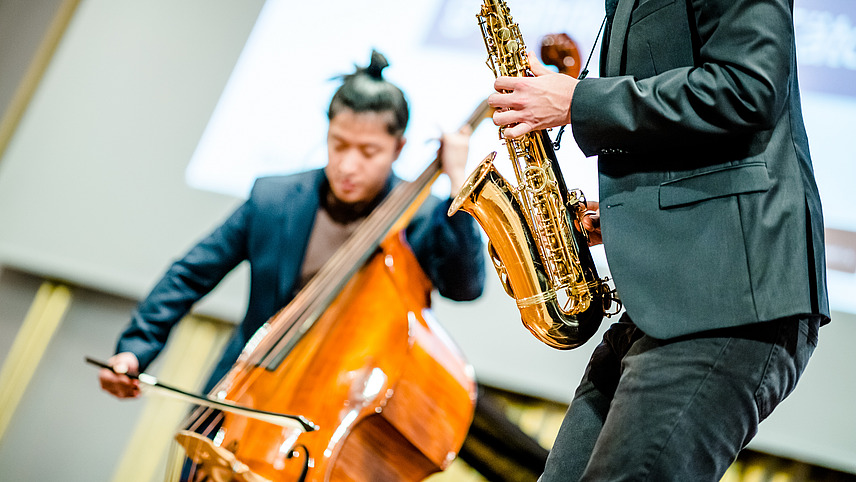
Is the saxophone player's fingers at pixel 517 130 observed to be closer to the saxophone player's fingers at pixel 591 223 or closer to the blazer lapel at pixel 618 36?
the blazer lapel at pixel 618 36

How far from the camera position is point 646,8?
1041mm

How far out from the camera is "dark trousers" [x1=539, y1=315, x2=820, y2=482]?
33.7 inches

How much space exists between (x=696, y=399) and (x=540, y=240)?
0.46 m

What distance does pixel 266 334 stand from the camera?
1846 millimetres

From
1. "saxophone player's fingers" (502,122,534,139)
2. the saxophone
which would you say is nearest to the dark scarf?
the saxophone

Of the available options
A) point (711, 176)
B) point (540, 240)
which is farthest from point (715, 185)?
point (540, 240)

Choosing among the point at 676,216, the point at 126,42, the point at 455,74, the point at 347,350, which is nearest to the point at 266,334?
the point at 347,350

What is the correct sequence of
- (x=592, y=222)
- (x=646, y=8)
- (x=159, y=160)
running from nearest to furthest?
(x=646, y=8)
(x=592, y=222)
(x=159, y=160)

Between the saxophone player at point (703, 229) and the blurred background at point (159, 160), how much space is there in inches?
64.2

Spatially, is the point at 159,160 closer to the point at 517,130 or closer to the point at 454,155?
the point at 454,155

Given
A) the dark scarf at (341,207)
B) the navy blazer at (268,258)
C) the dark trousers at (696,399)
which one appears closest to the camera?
the dark trousers at (696,399)

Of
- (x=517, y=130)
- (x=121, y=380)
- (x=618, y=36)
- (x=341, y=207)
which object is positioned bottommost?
(x=121, y=380)

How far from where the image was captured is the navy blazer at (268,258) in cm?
217

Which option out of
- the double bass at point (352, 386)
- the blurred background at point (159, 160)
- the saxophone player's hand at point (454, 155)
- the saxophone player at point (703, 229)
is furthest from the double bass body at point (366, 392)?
the blurred background at point (159, 160)
